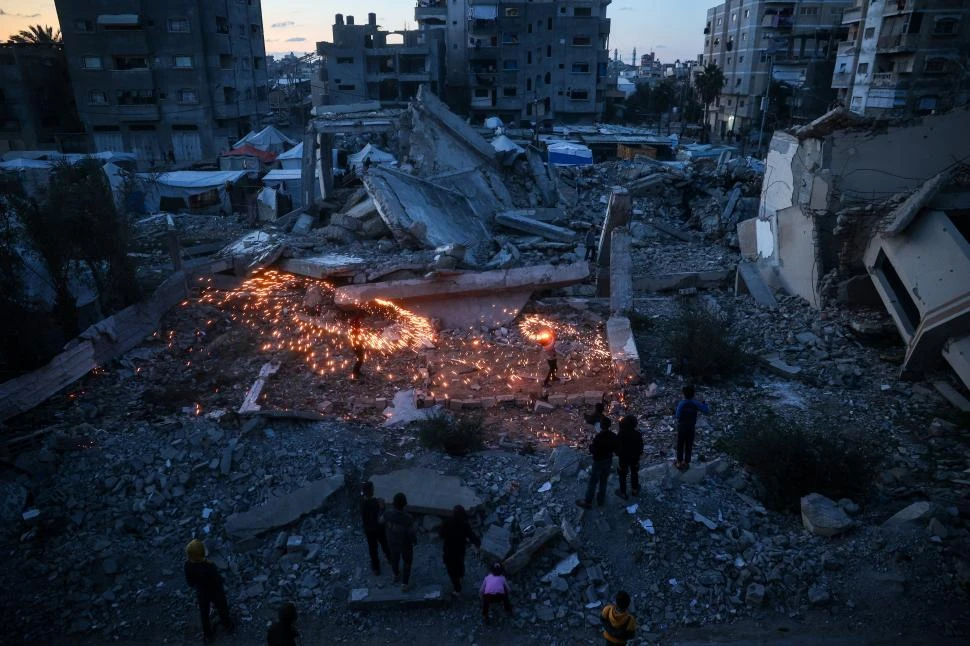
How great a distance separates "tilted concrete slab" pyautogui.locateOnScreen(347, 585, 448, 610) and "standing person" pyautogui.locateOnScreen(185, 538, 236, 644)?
957 millimetres

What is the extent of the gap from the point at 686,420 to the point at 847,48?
34.7 metres

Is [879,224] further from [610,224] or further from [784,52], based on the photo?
[784,52]

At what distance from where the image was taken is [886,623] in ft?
14.1

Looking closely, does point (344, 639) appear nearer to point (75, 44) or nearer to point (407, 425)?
point (407, 425)

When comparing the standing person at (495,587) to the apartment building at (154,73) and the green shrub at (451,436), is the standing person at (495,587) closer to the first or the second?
the green shrub at (451,436)

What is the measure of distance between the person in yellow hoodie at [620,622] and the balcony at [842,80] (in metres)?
36.4

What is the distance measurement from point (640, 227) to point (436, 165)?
589 centimetres

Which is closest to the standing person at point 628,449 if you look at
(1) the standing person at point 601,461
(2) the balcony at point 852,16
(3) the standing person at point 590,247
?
(1) the standing person at point 601,461

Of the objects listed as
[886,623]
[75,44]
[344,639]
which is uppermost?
[75,44]

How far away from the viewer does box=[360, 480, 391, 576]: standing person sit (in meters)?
4.83

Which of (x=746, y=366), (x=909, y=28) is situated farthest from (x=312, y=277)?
(x=909, y=28)

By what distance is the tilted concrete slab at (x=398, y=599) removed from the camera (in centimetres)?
472

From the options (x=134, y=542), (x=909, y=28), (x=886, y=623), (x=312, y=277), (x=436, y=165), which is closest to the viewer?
(x=886, y=623)

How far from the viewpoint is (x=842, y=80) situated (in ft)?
106
